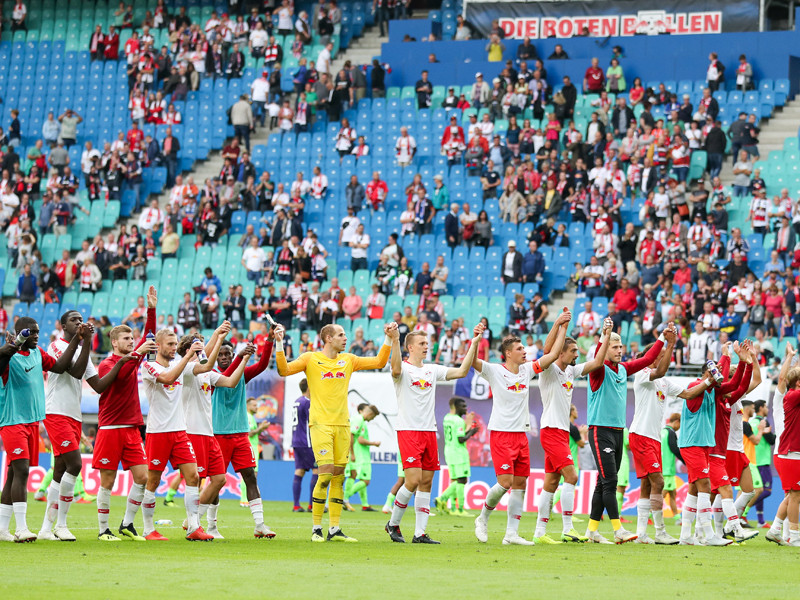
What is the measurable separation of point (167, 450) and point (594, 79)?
23.5 metres

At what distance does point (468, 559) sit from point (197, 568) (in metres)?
2.94

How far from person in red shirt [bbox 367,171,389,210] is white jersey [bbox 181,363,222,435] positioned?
19815mm

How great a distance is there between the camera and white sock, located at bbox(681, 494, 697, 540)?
16.0 metres

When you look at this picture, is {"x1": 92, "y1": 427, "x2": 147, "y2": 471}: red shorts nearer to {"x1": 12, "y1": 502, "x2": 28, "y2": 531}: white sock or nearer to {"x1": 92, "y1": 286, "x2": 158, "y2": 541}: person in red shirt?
{"x1": 92, "y1": 286, "x2": 158, "y2": 541}: person in red shirt

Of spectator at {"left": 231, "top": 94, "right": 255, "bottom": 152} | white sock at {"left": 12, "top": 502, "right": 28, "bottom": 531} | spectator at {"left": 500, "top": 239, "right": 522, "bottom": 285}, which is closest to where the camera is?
white sock at {"left": 12, "top": 502, "right": 28, "bottom": 531}

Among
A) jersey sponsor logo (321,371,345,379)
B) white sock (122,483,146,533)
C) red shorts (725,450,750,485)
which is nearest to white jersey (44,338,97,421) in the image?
white sock (122,483,146,533)

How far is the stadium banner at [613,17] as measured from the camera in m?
37.2

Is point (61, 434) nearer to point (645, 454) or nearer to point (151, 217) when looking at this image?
point (645, 454)

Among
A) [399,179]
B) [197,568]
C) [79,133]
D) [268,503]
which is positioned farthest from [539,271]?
[197,568]

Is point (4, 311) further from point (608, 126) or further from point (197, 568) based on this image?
point (197, 568)

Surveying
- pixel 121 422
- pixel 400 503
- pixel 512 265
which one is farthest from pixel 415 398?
pixel 512 265

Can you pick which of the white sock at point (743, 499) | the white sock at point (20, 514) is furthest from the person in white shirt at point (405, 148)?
the white sock at point (20, 514)

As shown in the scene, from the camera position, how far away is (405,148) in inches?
1428

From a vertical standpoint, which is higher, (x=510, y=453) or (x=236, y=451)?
(x=510, y=453)
